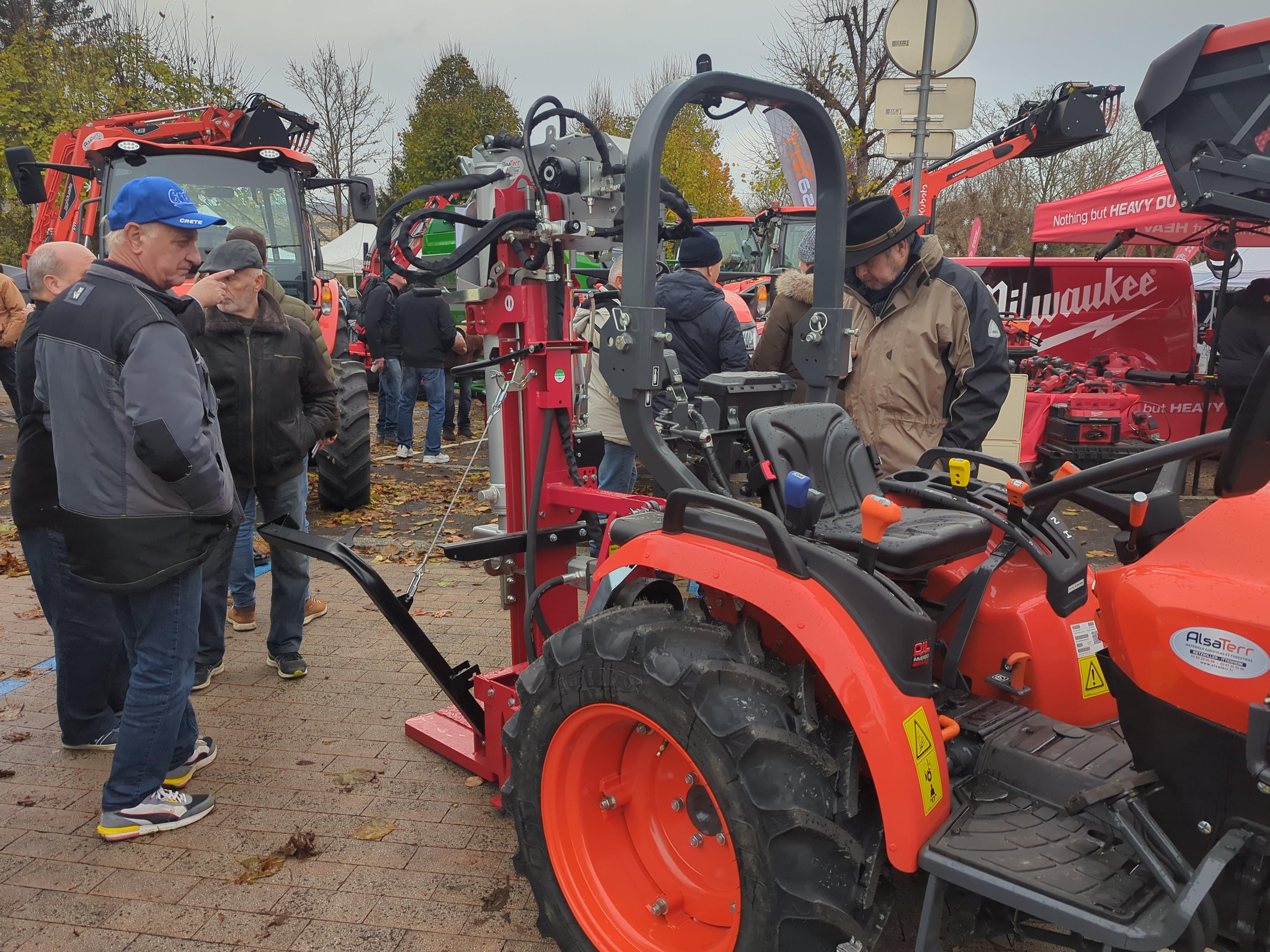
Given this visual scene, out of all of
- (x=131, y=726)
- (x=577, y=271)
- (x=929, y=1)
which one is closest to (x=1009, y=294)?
(x=929, y=1)

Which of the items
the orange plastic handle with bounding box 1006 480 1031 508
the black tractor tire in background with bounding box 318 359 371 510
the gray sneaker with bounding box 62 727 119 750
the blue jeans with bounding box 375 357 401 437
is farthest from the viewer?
the blue jeans with bounding box 375 357 401 437

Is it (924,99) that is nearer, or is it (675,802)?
(675,802)

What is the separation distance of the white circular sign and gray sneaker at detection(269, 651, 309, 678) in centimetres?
587

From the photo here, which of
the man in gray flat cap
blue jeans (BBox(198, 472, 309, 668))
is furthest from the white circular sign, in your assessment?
blue jeans (BBox(198, 472, 309, 668))

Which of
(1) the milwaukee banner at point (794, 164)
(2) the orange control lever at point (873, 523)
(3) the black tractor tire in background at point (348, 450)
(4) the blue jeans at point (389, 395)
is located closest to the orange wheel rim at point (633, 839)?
(2) the orange control lever at point (873, 523)

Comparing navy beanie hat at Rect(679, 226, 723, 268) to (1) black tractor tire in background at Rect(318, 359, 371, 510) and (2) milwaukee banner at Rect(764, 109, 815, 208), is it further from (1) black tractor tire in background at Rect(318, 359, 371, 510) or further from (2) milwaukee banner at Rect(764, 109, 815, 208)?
(2) milwaukee banner at Rect(764, 109, 815, 208)

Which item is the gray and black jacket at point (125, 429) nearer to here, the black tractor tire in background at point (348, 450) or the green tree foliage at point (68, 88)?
the black tractor tire in background at point (348, 450)

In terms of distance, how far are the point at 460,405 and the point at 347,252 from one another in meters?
11.6

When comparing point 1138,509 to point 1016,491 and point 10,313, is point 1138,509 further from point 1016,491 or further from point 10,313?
point 10,313

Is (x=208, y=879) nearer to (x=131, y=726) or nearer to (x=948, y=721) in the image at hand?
(x=131, y=726)

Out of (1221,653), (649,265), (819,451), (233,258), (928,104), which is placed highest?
(928,104)

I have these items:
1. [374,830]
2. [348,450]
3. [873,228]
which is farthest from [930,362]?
[348,450]

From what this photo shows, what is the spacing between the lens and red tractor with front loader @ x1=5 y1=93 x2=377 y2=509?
6.77 meters

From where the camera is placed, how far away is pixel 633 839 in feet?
8.04
